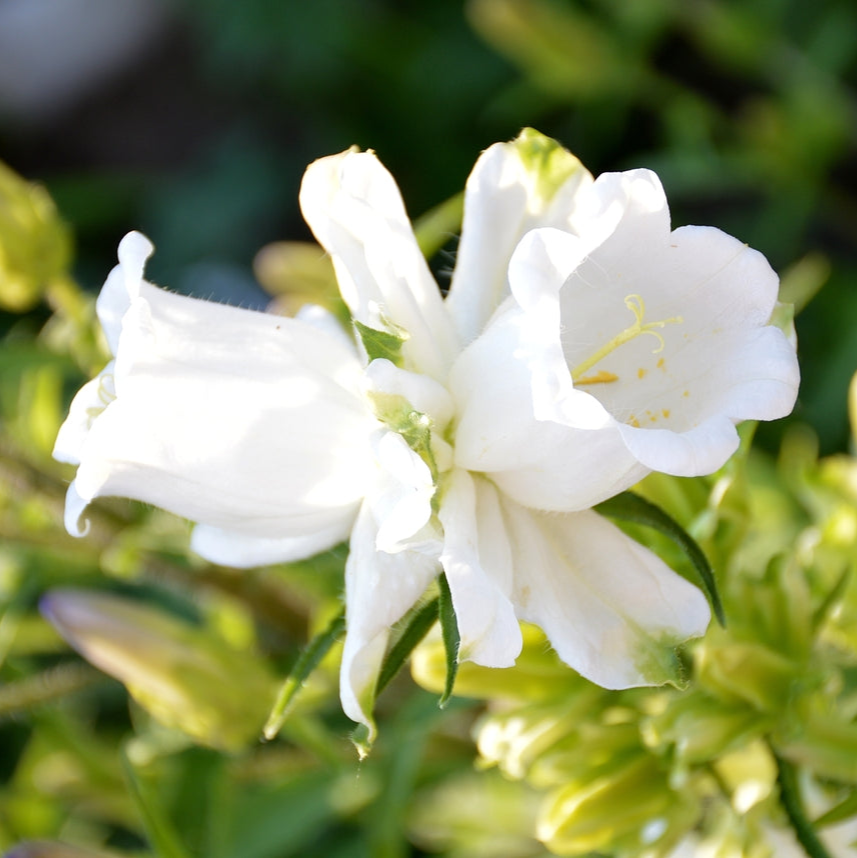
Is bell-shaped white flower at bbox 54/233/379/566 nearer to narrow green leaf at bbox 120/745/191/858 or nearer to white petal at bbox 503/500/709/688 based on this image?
white petal at bbox 503/500/709/688

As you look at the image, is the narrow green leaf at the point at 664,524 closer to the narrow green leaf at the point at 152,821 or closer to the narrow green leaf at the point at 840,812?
A: the narrow green leaf at the point at 840,812

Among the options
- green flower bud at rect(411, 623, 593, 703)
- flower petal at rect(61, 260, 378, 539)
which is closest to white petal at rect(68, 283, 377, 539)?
flower petal at rect(61, 260, 378, 539)

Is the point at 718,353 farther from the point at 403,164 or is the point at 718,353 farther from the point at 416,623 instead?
the point at 403,164

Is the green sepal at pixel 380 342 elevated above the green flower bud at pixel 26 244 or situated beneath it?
elevated above

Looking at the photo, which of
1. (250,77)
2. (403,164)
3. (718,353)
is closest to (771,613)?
(718,353)

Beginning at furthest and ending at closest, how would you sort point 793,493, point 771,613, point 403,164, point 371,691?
point 403,164 → point 793,493 → point 771,613 → point 371,691

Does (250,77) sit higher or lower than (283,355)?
lower

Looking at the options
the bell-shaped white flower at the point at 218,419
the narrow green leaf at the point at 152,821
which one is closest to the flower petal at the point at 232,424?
the bell-shaped white flower at the point at 218,419

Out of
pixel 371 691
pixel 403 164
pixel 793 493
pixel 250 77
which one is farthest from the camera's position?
pixel 250 77
